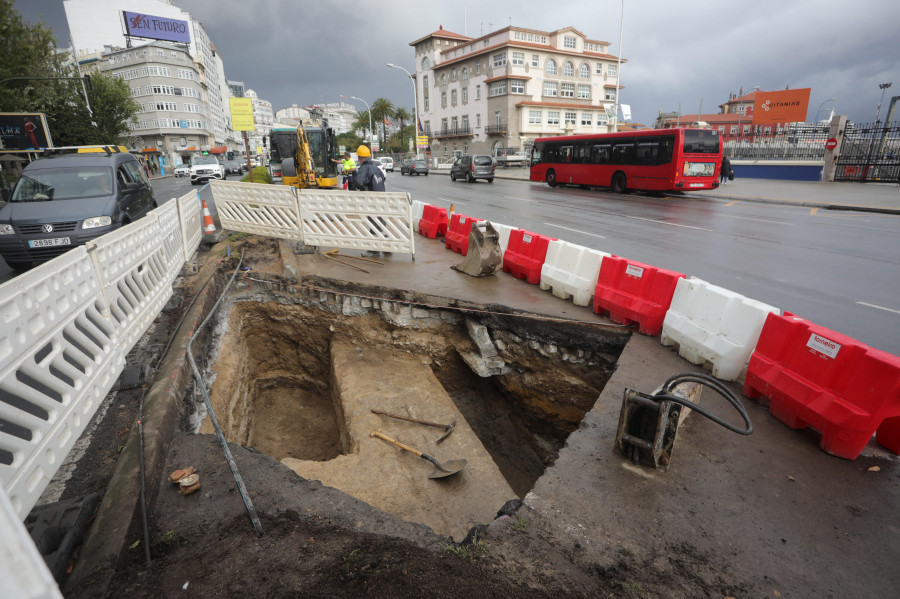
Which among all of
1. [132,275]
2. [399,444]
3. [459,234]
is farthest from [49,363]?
[459,234]

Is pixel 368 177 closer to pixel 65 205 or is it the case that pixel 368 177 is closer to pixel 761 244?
pixel 65 205

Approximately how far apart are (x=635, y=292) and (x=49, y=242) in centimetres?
937

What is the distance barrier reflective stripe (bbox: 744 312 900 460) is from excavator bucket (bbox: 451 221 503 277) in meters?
3.96

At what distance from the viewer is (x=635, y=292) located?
4.98 meters

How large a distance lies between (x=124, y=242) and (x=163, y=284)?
140 cm

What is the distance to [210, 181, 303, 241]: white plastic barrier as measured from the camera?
8508 mm

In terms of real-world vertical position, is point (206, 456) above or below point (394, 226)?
below

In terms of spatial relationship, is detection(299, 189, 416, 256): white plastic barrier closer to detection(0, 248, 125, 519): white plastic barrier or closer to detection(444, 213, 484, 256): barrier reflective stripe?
detection(444, 213, 484, 256): barrier reflective stripe

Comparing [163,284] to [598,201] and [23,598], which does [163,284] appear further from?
[598,201]

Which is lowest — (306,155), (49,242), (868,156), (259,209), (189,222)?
(49,242)

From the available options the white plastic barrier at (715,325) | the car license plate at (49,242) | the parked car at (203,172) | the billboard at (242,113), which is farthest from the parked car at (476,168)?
the white plastic barrier at (715,325)

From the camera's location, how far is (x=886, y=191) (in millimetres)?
19562

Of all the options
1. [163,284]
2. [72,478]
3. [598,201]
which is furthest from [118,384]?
[598,201]

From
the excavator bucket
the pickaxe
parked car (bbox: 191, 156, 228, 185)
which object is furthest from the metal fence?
parked car (bbox: 191, 156, 228, 185)
